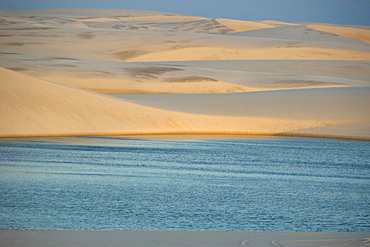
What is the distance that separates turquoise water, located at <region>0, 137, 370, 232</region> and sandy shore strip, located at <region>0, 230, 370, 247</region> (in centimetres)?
39

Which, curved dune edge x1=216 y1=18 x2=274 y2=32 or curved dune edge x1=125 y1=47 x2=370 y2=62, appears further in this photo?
curved dune edge x1=216 y1=18 x2=274 y2=32

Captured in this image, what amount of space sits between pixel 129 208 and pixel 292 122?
17788 millimetres

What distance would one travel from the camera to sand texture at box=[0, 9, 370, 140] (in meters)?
22.9

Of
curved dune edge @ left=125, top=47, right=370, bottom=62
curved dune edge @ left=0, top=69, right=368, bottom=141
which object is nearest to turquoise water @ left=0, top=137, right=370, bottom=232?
curved dune edge @ left=0, top=69, right=368, bottom=141

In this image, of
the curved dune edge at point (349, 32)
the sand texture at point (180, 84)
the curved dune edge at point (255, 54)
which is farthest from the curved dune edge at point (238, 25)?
the curved dune edge at point (255, 54)

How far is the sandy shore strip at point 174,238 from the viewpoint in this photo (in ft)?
23.4

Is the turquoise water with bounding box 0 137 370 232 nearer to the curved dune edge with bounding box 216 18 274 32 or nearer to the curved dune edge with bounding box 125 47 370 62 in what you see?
the curved dune edge with bounding box 125 47 370 62

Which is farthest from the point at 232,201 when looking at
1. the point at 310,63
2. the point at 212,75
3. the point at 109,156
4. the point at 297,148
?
the point at 310,63

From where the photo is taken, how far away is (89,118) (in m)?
22.8

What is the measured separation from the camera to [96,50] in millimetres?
52156

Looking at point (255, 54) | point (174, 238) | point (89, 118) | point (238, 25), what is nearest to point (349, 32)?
point (238, 25)

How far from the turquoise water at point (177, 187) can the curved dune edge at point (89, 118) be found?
2.09 metres

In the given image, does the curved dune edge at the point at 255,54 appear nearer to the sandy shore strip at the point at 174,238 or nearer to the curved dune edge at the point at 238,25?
the curved dune edge at the point at 238,25

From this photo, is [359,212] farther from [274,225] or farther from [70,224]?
[70,224]
